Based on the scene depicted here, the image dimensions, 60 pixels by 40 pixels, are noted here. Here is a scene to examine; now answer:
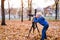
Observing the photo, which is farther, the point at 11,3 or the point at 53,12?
the point at 11,3

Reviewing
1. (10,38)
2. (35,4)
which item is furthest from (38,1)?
(10,38)

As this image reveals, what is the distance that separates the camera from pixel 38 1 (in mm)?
37125

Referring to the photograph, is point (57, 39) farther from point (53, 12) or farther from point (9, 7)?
point (9, 7)

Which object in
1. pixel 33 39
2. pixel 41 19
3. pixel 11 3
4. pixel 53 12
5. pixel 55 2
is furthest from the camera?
pixel 11 3

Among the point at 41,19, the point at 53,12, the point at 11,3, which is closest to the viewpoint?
the point at 41,19

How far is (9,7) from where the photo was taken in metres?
42.2

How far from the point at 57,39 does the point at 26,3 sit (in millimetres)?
30090

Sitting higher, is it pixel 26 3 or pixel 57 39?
pixel 26 3

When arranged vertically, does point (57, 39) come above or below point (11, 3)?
below

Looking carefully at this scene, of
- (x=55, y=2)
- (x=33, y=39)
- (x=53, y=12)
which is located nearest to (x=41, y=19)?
(x=33, y=39)

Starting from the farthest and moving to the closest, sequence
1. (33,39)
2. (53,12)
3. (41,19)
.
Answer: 1. (53,12)
2. (33,39)
3. (41,19)

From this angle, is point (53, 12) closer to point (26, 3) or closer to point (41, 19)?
point (26, 3)

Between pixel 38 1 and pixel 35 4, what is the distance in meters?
0.84

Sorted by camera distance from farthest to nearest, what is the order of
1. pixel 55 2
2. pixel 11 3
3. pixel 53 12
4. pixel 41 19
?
pixel 11 3 → pixel 53 12 → pixel 55 2 → pixel 41 19
